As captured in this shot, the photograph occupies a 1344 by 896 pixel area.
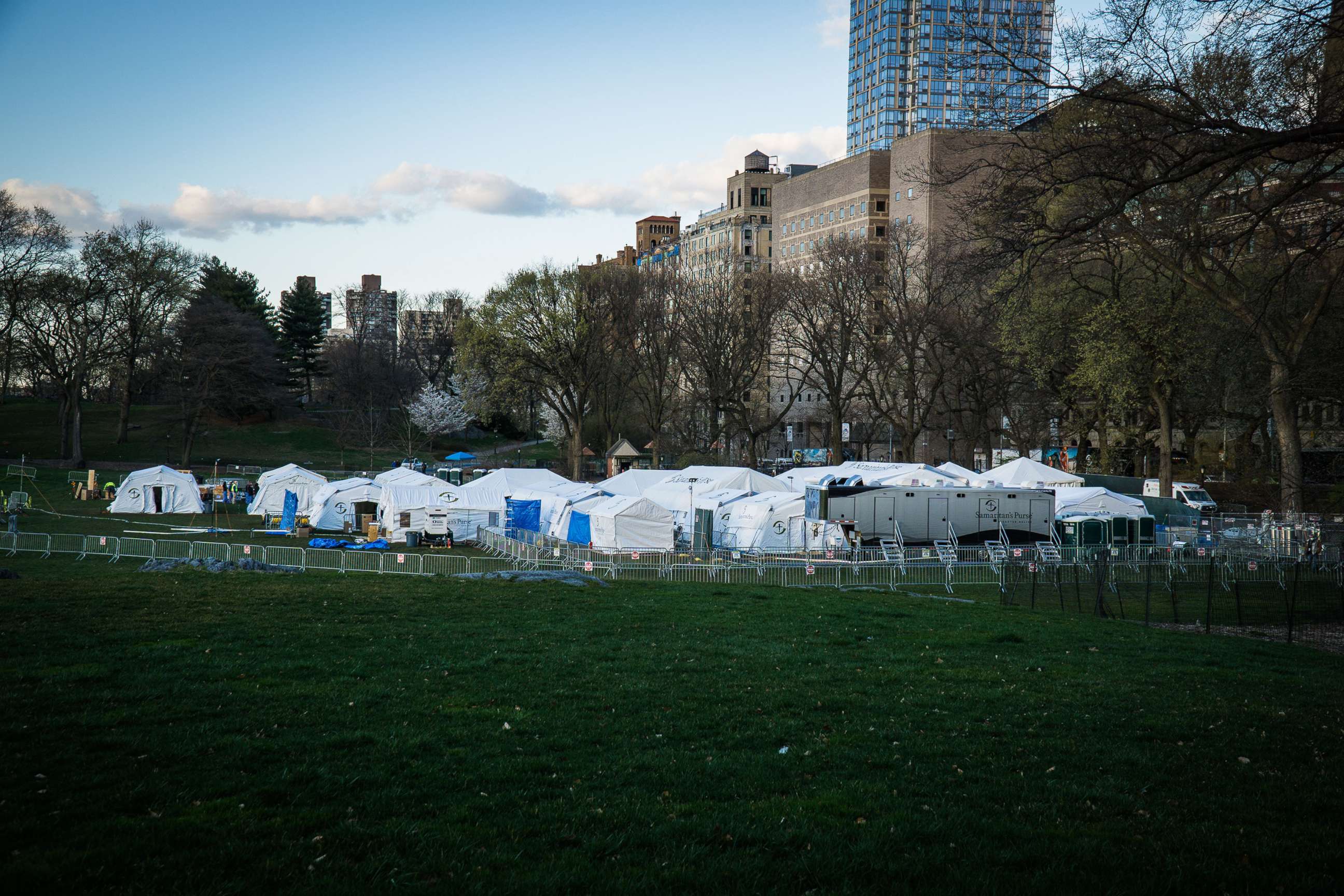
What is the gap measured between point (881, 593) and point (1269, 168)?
13.8 metres

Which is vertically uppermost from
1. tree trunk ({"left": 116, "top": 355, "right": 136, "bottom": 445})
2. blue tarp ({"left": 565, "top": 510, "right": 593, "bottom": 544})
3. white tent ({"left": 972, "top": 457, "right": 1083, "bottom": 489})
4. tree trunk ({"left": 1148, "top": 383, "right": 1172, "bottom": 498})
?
tree trunk ({"left": 116, "top": 355, "right": 136, "bottom": 445})

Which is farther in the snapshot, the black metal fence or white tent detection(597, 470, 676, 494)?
white tent detection(597, 470, 676, 494)

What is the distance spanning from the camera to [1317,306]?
1014 inches

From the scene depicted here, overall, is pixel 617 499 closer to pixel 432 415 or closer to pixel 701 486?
pixel 701 486

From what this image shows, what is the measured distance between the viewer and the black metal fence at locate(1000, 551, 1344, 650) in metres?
17.7

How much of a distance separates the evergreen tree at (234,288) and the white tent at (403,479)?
49.0m

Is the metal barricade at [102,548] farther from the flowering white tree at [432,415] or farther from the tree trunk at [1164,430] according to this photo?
the flowering white tree at [432,415]

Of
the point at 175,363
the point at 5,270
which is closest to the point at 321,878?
the point at 5,270

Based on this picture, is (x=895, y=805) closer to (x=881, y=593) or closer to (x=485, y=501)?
(x=881, y=593)

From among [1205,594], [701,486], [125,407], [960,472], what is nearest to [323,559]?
[701,486]

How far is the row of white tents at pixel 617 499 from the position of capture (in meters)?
32.4

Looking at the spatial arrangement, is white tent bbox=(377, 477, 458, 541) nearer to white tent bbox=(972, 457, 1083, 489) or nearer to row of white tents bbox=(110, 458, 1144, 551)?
row of white tents bbox=(110, 458, 1144, 551)

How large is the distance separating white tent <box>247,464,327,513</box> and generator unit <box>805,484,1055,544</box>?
24.0 meters

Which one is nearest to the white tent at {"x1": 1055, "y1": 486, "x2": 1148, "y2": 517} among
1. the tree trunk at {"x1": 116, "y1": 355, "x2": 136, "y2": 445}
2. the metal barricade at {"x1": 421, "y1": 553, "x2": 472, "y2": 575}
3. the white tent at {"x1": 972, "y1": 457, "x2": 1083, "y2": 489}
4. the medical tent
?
the white tent at {"x1": 972, "y1": 457, "x2": 1083, "y2": 489}
